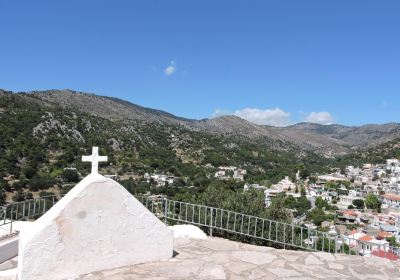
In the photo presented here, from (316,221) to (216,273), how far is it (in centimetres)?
5087

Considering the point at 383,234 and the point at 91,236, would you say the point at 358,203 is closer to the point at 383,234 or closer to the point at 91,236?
the point at 383,234

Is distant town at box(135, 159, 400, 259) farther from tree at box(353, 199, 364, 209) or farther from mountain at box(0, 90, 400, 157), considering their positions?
mountain at box(0, 90, 400, 157)

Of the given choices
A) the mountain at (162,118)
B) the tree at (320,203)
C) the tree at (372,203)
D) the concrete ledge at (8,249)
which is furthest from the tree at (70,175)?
the tree at (372,203)

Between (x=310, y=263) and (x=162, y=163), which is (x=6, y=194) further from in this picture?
(x=162, y=163)

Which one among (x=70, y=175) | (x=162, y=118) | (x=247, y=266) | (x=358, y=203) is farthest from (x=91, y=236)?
(x=162, y=118)

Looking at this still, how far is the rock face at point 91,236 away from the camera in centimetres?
393

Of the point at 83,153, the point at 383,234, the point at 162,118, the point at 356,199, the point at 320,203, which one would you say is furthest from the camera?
the point at 162,118

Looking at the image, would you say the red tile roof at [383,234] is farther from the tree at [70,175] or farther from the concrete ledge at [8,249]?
the concrete ledge at [8,249]

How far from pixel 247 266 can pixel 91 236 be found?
5.79 feet

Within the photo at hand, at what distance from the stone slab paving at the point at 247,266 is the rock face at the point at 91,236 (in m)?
0.13

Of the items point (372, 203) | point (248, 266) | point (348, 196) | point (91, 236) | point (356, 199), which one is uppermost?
point (91, 236)

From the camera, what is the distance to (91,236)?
4.21 metres

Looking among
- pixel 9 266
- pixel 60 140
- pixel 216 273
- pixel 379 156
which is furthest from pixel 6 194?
pixel 379 156

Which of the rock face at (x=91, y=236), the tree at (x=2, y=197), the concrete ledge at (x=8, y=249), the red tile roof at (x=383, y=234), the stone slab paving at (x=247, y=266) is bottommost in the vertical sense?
the red tile roof at (x=383, y=234)
